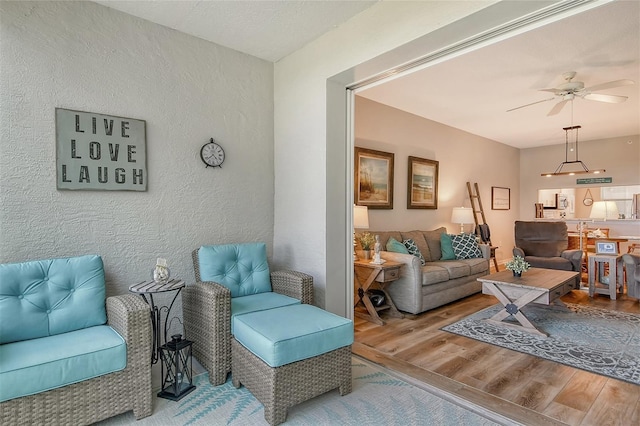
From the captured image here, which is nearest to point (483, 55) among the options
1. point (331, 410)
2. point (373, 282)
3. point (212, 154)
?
point (373, 282)

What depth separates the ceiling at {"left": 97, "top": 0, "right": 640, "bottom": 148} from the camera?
2609mm

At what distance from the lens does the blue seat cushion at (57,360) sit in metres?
1.62

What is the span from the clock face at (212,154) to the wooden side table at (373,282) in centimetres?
171

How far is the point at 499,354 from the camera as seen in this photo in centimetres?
292

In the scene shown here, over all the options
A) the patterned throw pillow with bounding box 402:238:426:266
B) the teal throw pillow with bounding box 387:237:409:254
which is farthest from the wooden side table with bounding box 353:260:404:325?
the patterned throw pillow with bounding box 402:238:426:266

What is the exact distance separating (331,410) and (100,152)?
2351 millimetres

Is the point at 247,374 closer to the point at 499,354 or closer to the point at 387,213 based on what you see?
the point at 499,354

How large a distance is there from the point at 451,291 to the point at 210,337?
122 inches

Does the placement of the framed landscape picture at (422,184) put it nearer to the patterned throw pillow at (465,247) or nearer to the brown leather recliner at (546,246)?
the patterned throw pillow at (465,247)

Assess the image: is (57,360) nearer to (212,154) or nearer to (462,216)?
(212,154)

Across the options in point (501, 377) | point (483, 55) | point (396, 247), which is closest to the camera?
point (501, 377)

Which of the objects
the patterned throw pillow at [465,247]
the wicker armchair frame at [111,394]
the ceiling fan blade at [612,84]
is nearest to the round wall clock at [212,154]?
the wicker armchair frame at [111,394]

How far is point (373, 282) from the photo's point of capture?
13.2ft

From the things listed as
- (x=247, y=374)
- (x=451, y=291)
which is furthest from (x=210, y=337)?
(x=451, y=291)
